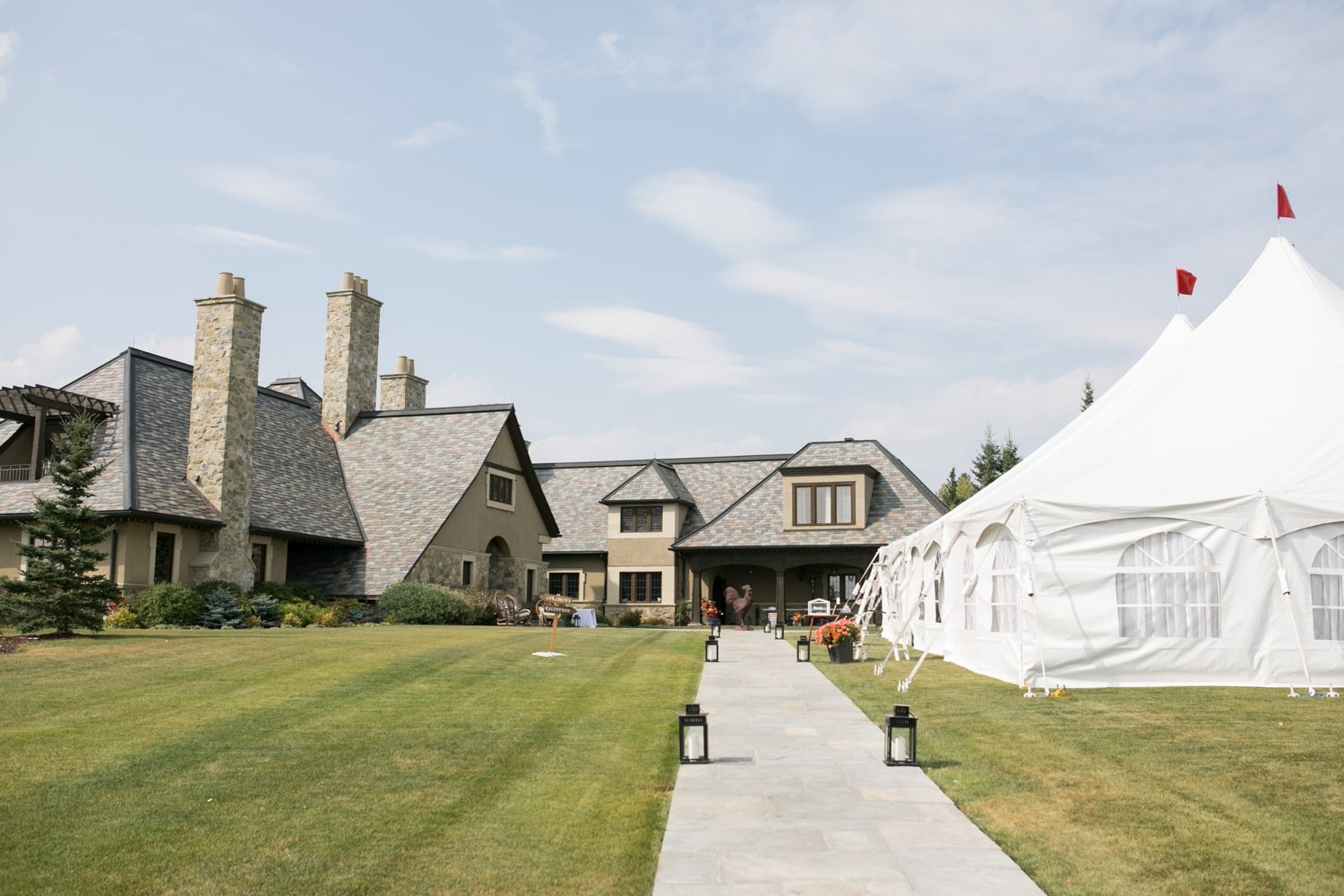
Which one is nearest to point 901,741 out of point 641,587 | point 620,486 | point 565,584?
point 641,587

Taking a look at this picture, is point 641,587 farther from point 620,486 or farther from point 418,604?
point 418,604

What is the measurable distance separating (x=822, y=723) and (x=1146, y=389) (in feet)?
29.6

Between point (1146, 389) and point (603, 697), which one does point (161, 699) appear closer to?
point (603, 697)

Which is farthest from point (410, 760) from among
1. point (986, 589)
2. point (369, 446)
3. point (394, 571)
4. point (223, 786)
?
point (369, 446)

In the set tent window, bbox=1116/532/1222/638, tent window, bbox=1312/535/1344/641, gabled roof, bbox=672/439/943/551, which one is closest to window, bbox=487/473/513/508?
gabled roof, bbox=672/439/943/551

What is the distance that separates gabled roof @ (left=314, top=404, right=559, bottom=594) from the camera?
29750 millimetres

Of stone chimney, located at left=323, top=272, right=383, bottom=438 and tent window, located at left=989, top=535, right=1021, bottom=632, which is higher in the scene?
stone chimney, located at left=323, top=272, right=383, bottom=438

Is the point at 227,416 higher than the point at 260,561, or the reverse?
the point at 227,416

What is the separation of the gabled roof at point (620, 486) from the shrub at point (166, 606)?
60.4 feet

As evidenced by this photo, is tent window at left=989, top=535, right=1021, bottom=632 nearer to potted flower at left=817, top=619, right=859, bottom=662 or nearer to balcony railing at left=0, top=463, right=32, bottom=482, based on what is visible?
potted flower at left=817, top=619, right=859, bottom=662

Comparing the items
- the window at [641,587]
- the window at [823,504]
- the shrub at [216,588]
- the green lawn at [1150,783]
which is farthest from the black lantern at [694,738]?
the window at [641,587]

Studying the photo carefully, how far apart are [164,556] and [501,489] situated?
11824 mm

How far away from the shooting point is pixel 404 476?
108ft

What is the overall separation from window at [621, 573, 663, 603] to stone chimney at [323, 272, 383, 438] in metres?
11.3
